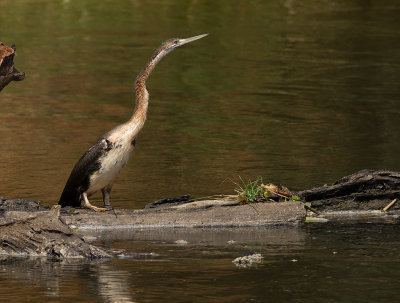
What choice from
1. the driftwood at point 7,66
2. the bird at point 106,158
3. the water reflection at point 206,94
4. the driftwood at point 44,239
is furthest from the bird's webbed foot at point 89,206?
the driftwood at point 7,66

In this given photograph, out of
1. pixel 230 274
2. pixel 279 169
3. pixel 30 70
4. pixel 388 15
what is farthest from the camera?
pixel 388 15

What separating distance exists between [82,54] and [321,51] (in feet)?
20.5

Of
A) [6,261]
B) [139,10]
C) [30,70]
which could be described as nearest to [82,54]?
[30,70]

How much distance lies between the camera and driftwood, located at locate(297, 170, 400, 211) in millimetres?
12789

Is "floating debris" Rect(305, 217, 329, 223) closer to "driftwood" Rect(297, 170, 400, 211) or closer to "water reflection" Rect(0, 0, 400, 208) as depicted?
"driftwood" Rect(297, 170, 400, 211)

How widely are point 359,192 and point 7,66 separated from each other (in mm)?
4152

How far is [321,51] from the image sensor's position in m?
30.5

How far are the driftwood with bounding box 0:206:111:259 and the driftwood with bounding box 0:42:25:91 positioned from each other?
5.06 feet

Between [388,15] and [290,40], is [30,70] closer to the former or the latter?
[290,40]

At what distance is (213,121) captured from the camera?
2120cm

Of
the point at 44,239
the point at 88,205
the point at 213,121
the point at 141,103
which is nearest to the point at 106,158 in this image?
the point at 88,205

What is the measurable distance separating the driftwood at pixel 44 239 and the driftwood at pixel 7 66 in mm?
1543

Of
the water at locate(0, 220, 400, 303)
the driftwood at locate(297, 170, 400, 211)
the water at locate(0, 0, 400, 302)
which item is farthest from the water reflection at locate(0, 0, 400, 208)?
the water at locate(0, 220, 400, 303)

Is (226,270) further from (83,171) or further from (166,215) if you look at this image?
(83,171)
